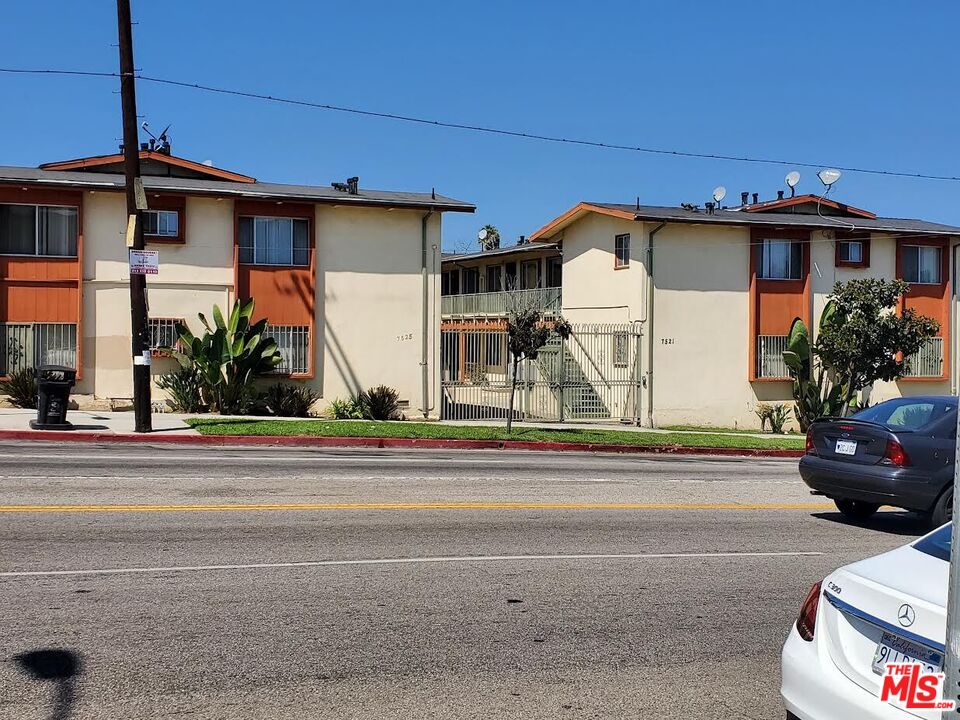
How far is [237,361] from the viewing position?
2503cm

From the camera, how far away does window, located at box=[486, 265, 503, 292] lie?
44.0 m

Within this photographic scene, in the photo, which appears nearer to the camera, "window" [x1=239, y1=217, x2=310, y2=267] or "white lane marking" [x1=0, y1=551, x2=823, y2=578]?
"white lane marking" [x1=0, y1=551, x2=823, y2=578]

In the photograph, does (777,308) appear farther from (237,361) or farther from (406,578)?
(406,578)

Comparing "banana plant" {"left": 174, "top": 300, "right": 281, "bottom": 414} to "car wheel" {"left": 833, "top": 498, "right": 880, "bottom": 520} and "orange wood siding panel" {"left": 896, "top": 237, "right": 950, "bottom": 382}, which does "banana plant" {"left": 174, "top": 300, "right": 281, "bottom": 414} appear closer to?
"car wheel" {"left": 833, "top": 498, "right": 880, "bottom": 520}

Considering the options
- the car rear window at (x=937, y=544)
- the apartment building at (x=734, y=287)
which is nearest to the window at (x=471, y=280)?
the apartment building at (x=734, y=287)

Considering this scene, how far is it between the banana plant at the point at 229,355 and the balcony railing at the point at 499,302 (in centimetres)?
981

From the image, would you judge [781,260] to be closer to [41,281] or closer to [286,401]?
[286,401]

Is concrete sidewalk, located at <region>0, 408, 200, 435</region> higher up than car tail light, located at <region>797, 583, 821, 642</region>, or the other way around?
car tail light, located at <region>797, 583, 821, 642</region>

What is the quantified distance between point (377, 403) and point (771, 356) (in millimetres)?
11940

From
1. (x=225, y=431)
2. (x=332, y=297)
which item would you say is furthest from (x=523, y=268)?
(x=225, y=431)

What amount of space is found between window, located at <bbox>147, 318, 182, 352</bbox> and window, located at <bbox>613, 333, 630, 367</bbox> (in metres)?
12.0

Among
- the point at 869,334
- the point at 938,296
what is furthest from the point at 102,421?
the point at 938,296

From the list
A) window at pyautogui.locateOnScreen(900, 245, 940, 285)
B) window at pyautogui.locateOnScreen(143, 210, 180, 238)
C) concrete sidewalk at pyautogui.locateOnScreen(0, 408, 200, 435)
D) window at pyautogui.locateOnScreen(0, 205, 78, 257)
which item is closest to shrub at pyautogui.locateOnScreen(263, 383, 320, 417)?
concrete sidewalk at pyautogui.locateOnScreen(0, 408, 200, 435)

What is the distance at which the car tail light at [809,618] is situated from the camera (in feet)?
15.7
